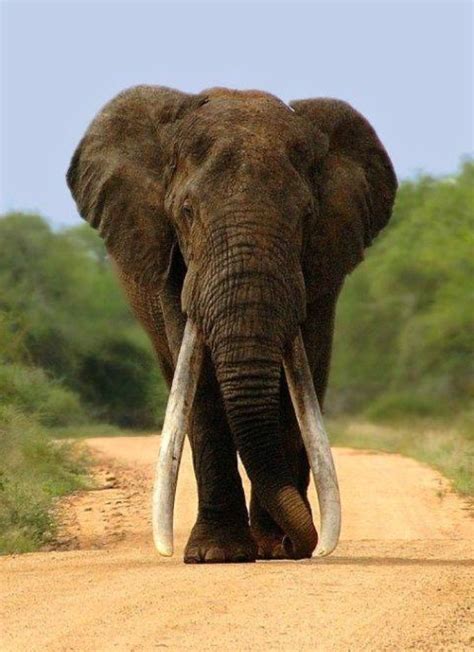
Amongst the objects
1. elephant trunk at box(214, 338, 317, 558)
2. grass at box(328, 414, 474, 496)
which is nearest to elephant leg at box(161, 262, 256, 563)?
elephant trunk at box(214, 338, 317, 558)

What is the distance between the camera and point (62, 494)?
1683 cm

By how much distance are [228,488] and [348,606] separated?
2500 mm

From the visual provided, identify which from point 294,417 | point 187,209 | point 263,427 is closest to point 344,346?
point 294,417

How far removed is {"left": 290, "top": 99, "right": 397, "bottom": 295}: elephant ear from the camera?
37.1ft

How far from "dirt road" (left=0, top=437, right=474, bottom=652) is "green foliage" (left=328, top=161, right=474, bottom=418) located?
21650 mm

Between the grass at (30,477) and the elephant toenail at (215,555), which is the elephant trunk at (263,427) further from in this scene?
the grass at (30,477)

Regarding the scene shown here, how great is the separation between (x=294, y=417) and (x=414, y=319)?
2754 centimetres

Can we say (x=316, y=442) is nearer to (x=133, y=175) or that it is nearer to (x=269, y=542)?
(x=269, y=542)

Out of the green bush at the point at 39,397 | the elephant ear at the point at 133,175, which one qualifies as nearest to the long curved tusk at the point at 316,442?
the elephant ear at the point at 133,175

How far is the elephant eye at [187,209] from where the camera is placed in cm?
1073

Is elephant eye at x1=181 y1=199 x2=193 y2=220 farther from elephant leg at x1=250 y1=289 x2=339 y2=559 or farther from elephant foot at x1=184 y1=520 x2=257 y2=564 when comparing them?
elephant foot at x1=184 y1=520 x2=257 y2=564

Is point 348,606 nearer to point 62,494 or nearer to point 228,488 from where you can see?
point 228,488

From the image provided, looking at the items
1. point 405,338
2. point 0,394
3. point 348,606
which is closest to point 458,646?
point 348,606

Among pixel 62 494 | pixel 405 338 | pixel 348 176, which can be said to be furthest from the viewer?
pixel 405 338
